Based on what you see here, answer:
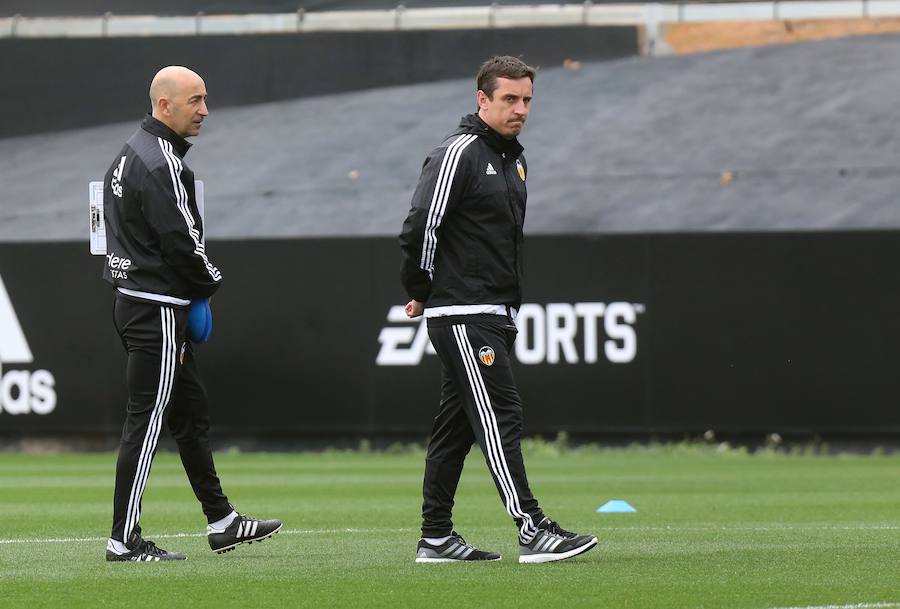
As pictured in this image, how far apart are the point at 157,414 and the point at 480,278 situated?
1.54 meters

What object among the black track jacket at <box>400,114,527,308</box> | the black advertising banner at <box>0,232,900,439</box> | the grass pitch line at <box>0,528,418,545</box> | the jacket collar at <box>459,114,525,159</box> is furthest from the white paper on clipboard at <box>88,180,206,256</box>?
the black advertising banner at <box>0,232,900,439</box>

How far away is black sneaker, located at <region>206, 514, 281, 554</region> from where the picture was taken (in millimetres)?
7629

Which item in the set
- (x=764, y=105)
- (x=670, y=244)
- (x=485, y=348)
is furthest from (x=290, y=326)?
(x=485, y=348)

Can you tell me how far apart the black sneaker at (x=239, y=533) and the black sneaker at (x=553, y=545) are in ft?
4.02

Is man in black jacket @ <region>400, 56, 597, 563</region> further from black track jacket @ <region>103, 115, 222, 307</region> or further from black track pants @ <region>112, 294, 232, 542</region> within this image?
black track pants @ <region>112, 294, 232, 542</region>

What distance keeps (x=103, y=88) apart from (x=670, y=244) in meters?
9.99

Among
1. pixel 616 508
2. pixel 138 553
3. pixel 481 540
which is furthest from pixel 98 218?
pixel 616 508

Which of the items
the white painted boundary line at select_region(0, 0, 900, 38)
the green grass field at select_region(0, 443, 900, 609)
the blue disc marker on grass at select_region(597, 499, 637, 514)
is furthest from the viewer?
the white painted boundary line at select_region(0, 0, 900, 38)

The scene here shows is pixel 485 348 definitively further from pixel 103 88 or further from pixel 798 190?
pixel 103 88

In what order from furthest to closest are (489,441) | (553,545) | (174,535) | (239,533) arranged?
→ 1. (174,535)
2. (239,533)
3. (489,441)
4. (553,545)

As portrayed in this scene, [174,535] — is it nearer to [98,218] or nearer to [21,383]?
[98,218]

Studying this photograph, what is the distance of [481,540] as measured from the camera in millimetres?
8477

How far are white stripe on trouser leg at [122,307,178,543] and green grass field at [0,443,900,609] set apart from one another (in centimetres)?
26

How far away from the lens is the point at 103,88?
23969 millimetres
